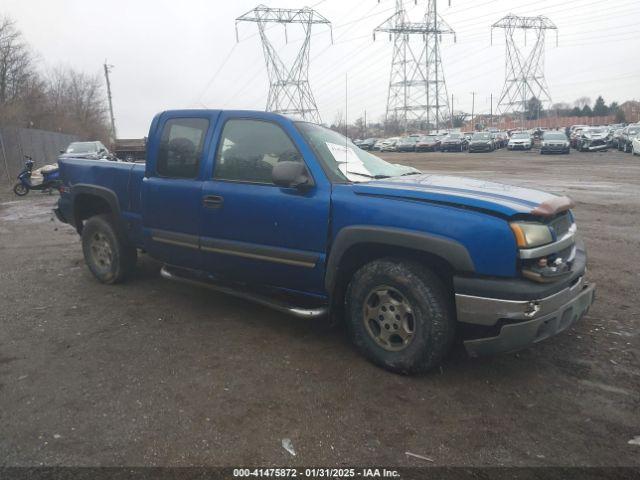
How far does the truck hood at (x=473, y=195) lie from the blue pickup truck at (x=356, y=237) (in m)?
0.01

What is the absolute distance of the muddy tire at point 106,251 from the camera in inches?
212

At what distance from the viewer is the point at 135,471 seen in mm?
2449

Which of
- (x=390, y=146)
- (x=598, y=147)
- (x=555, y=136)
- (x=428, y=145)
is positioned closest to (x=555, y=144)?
(x=555, y=136)

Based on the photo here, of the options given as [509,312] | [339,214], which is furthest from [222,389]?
[509,312]

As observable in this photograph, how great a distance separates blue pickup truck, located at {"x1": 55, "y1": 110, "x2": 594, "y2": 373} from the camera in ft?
9.89

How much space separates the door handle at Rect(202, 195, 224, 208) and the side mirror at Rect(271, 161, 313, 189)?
2.37ft

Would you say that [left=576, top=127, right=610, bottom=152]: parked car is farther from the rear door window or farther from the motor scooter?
the rear door window

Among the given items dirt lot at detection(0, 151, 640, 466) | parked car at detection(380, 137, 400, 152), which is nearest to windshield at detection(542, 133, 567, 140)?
parked car at detection(380, 137, 400, 152)

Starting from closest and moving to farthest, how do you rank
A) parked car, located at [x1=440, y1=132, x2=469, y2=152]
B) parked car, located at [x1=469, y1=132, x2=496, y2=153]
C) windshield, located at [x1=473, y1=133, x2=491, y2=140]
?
parked car, located at [x1=469, y1=132, x2=496, y2=153] < windshield, located at [x1=473, y1=133, x2=491, y2=140] < parked car, located at [x1=440, y1=132, x2=469, y2=152]

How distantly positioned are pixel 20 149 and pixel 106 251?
20.7 m

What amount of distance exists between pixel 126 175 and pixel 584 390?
453 cm

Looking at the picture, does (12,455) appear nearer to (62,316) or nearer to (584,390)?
(62,316)

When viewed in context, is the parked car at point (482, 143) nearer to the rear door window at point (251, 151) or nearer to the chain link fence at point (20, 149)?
the chain link fence at point (20, 149)

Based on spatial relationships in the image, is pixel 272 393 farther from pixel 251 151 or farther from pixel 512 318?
pixel 251 151
